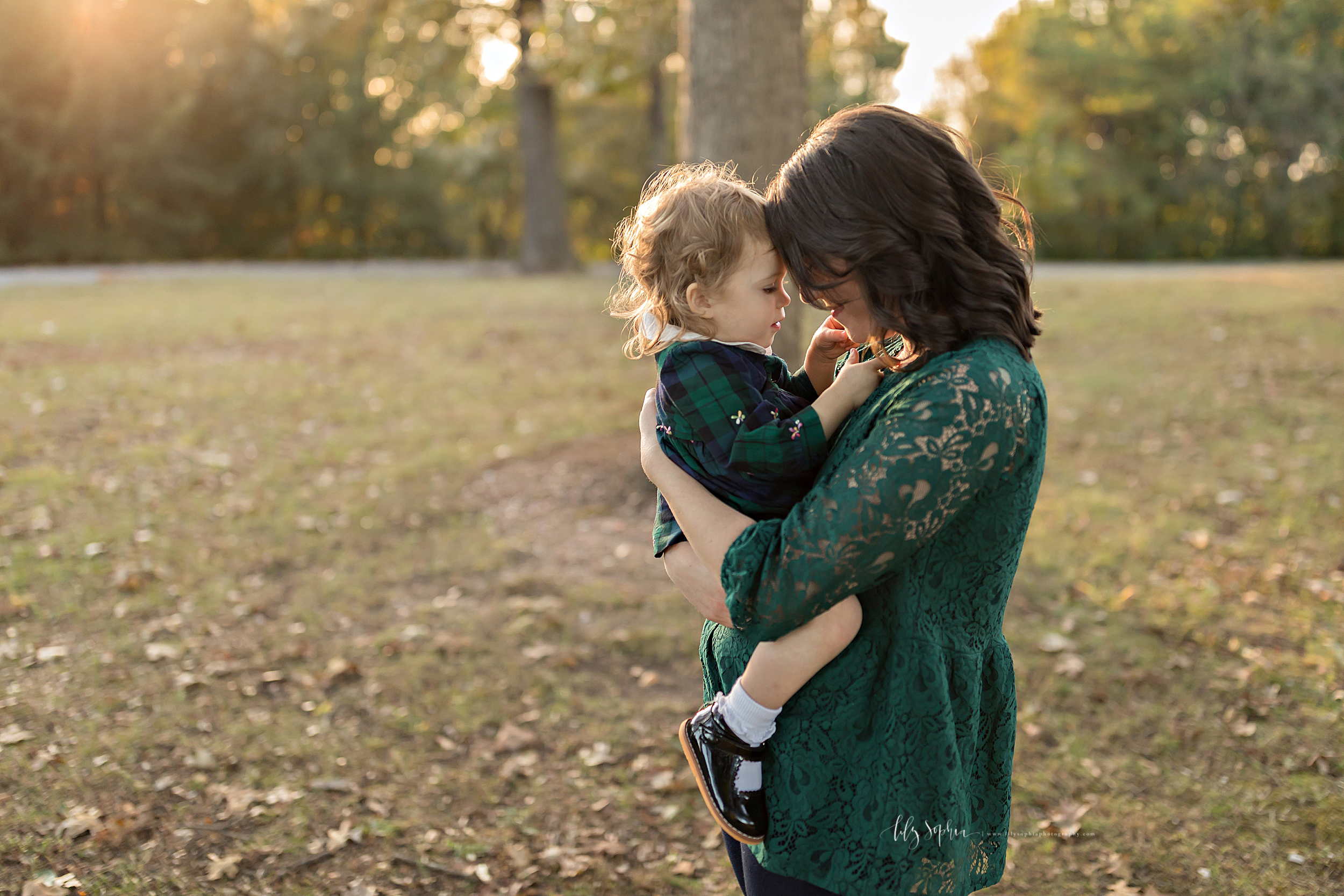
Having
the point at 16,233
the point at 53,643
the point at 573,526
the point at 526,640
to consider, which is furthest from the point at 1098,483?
the point at 16,233

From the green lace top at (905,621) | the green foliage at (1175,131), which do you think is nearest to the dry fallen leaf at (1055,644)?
the green lace top at (905,621)

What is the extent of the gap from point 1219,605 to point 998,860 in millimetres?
4184

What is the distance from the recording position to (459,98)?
24.6m

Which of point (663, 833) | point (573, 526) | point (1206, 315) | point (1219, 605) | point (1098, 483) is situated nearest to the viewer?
point (663, 833)

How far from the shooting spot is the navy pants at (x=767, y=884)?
6.11 feet

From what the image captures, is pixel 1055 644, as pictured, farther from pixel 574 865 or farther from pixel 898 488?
pixel 898 488

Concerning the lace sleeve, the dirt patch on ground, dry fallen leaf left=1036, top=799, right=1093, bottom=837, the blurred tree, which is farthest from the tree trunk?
the lace sleeve

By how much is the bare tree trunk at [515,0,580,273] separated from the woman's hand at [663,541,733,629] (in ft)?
66.3

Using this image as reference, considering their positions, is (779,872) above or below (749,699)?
below

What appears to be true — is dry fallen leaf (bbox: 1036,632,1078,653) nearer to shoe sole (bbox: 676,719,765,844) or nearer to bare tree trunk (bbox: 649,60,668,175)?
shoe sole (bbox: 676,719,765,844)

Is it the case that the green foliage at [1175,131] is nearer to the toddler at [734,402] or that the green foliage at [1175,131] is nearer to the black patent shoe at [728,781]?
the toddler at [734,402]

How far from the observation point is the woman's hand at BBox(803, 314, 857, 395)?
205cm

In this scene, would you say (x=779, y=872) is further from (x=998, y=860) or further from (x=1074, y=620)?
(x=1074, y=620)

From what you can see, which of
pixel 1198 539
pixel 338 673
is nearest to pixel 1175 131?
pixel 1198 539
